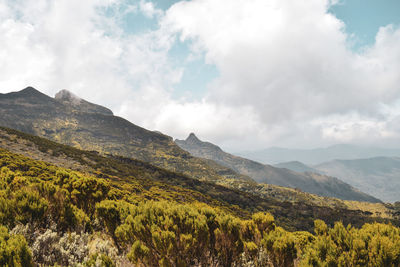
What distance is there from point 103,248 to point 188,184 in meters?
78.0

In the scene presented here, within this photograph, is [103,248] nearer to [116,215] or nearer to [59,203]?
[116,215]

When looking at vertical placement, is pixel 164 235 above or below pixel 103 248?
above

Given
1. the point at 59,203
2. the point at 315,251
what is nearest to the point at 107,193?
the point at 59,203

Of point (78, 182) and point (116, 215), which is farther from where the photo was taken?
point (78, 182)

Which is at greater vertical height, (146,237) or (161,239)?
(161,239)

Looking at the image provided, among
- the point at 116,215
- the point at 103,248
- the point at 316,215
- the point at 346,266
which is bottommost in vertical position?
the point at 316,215

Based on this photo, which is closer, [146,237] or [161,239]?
[161,239]

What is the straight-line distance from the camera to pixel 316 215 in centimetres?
9462

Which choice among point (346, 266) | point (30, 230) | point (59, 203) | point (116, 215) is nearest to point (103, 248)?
point (116, 215)

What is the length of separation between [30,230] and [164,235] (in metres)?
4.52

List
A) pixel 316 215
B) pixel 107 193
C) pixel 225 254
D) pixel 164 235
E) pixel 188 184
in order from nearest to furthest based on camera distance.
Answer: pixel 164 235
pixel 225 254
pixel 107 193
pixel 188 184
pixel 316 215

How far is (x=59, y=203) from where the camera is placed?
848cm

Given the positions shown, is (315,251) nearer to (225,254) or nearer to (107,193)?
(225,254)

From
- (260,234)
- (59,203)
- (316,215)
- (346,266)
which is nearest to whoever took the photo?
(346,266)
